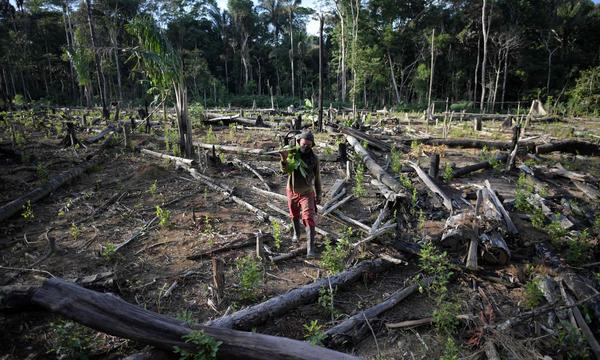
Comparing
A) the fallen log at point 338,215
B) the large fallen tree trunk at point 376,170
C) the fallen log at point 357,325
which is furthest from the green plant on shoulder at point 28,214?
the large fallen tree trunk at point 376,170

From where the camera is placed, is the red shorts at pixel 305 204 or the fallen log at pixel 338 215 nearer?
the red shorts at pixel 305 204

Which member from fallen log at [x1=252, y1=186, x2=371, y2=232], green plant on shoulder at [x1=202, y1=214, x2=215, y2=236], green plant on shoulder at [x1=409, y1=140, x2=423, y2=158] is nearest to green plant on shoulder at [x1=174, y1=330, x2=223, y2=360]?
green plant on shoulder at [x1=202, y1=214, x2=215, y2=236]

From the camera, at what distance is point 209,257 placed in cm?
503

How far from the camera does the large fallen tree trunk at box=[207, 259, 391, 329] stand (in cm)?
330

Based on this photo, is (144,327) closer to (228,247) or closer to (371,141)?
(228,247)

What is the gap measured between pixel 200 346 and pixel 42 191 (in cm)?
666

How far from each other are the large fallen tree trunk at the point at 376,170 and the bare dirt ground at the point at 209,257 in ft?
1.10

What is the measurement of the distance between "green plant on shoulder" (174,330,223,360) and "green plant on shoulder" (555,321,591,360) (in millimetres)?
3044

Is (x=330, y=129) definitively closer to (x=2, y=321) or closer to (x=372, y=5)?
(x=2, y=321)

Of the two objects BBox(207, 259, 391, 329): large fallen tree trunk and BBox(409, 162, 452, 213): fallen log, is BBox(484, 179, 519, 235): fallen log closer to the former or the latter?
BBox(409, 162, 452, 213): fallen log

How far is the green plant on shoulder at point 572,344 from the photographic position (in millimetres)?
3090

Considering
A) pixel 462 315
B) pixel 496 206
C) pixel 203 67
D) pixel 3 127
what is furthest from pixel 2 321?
pixel 203 67

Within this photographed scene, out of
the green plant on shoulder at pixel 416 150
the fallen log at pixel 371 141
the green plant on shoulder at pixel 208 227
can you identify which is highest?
the fallen log at pixel 371 141

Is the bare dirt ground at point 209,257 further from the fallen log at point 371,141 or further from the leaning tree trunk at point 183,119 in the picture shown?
the fallen log at point 371,141
